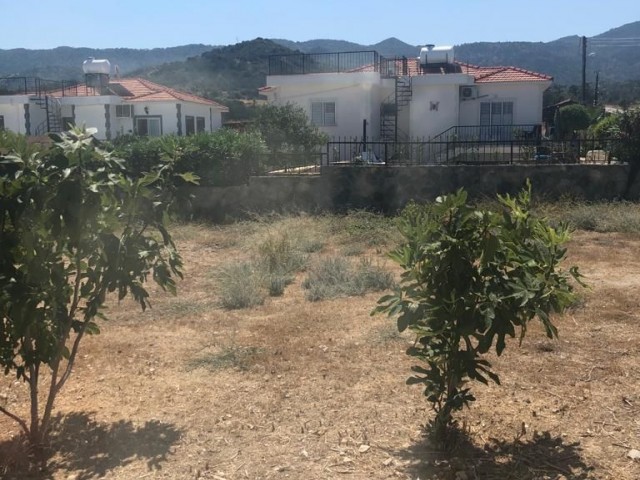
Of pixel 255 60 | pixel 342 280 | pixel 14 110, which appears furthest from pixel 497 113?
pixel 255 60

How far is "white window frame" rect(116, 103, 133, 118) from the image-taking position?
1252 inches

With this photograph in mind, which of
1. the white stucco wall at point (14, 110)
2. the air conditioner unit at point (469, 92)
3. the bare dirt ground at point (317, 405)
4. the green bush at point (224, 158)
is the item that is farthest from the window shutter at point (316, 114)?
the bare dirt ground at point (317, 405)

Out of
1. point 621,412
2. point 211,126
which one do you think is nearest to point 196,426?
point 621,412

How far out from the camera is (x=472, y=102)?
79.7 feet

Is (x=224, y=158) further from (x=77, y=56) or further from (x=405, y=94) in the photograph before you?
(x=77, y=56)

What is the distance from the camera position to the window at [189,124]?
32.6 metres

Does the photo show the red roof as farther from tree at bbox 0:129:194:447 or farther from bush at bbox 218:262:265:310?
tree at bbox 0:129:194:447

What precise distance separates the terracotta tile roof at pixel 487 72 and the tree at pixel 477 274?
21537mm

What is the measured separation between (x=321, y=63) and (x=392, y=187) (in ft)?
39.8

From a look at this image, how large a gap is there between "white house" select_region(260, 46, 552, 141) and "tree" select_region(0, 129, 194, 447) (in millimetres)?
19856

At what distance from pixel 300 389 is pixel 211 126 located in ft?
106

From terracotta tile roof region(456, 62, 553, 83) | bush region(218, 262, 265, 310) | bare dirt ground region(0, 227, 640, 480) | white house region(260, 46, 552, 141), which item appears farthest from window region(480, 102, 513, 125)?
bare dirt ground region(0, 227, 640, 480)

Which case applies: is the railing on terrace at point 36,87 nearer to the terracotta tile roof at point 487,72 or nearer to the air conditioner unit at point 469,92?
the terracotta tile roof at point 487,72

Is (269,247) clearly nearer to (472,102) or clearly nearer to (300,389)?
(300,389)
